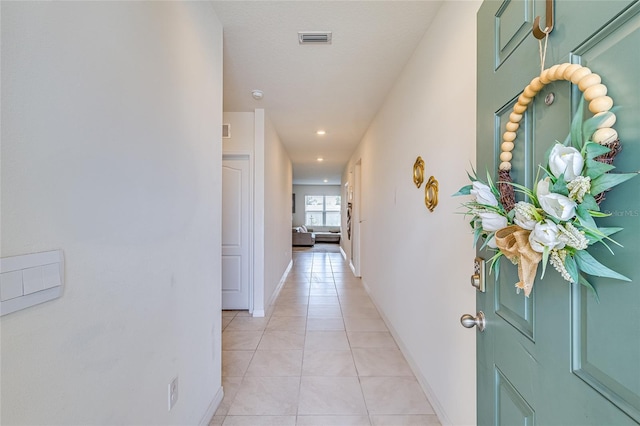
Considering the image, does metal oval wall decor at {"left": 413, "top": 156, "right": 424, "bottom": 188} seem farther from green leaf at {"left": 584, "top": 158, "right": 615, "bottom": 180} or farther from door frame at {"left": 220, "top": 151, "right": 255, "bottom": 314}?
door frame at {"left": 220, "top": 151, "right": 255, "bottom": 314}

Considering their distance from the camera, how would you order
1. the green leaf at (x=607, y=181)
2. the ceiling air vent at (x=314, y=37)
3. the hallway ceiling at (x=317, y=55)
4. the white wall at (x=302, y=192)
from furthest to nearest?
1. the white wall at (x=302, y=192)
2. the ceiling air vent at (x=314, y=37)
3. the hallway ceiling at (x=317, y=55)
4. the green leaf at (x=607, y=181)

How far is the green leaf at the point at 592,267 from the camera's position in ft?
1.49

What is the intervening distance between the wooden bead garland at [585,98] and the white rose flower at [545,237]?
0.48ft

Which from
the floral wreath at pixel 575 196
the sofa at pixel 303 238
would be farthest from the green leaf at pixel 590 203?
the sofa at pixel 303 238

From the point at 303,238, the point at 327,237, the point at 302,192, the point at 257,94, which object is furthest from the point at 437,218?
the point at 302,192

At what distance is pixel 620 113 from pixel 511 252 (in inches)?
12.0

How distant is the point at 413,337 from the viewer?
2246 mm

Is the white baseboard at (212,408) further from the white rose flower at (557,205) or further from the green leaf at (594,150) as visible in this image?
the green leaf at (594,150)

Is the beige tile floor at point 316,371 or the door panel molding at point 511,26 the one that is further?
the beige tile floor at point 316,371

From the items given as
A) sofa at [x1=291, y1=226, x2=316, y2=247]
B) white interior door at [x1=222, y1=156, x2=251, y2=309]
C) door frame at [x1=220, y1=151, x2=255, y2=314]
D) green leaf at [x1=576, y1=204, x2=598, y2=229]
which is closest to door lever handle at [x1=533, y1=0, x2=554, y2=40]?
green leaf at [x1=576, y1=204, x2=598, y2=229]

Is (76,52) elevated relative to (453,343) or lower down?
elevated

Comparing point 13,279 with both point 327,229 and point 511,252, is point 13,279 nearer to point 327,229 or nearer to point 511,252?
point 511,252

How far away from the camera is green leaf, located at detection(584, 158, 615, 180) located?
0.46 metres

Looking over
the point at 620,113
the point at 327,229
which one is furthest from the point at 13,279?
the point at 327,229
